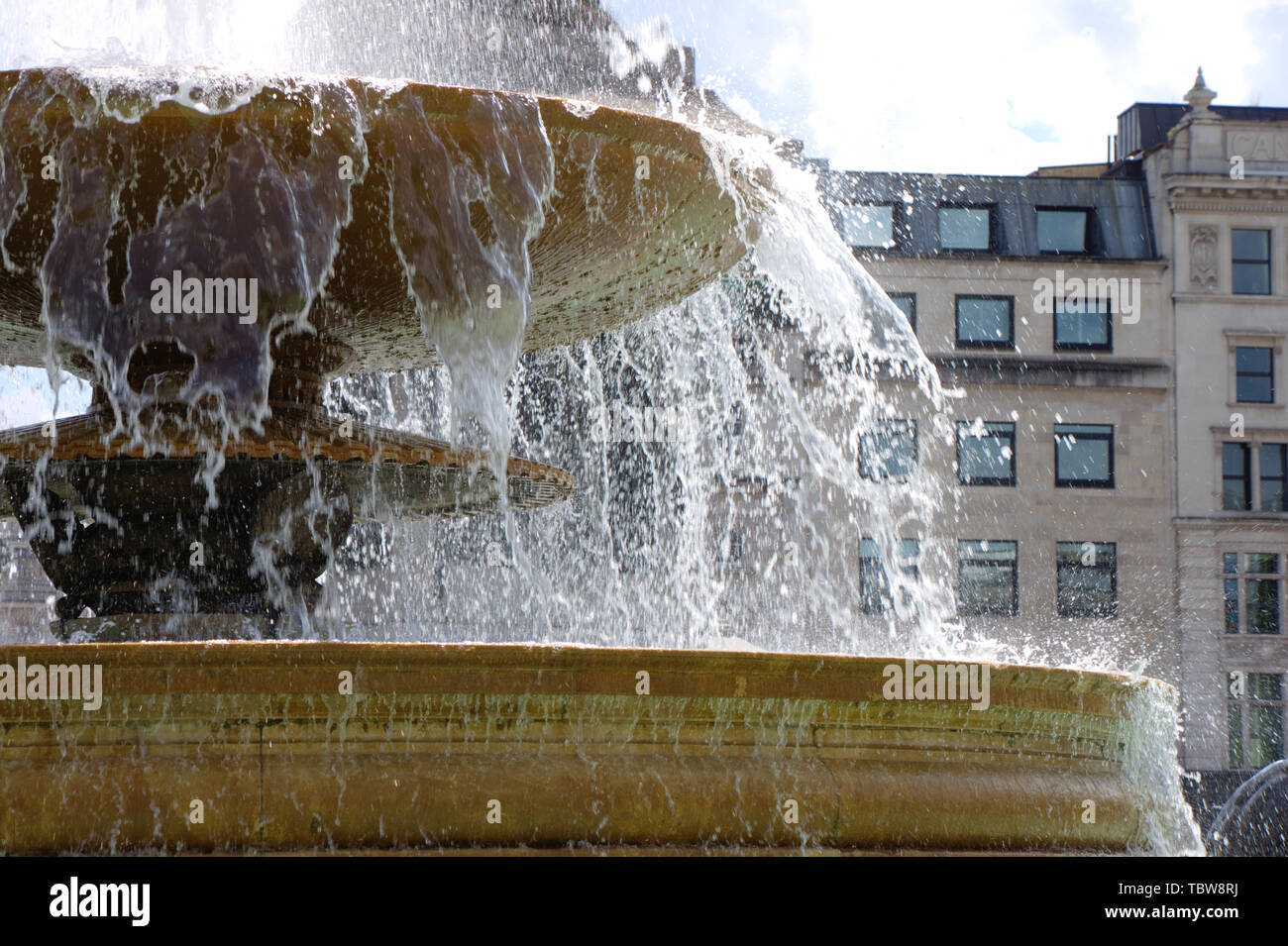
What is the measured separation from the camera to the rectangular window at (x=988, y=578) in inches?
1490

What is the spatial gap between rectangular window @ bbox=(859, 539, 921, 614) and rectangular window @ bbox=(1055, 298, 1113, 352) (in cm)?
692

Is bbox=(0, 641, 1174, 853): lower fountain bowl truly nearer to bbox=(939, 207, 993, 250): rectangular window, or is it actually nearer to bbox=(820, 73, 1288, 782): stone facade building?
bbox=(820, 73, 1288, 782): stone facade building

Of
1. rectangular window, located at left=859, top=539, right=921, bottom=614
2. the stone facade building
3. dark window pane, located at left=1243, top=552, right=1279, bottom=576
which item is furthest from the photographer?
dark window pane, located at left=1243, top=552, right=1279, bottom=576

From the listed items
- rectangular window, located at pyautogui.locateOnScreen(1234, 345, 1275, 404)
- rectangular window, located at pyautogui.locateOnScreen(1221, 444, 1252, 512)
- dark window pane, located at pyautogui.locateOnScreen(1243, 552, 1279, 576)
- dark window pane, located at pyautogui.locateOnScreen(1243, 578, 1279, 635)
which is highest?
rectangular window, located at pyautogui.locateOnScreen(1234, 345, 1275, 404)

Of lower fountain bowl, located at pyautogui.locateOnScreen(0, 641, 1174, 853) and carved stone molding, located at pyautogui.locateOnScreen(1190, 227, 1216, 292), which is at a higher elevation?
carved stone molding, located at pyautogui.locateOnScreen(1190, 227, 1216, 292)

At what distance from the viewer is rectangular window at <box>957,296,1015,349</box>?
3906 centimetres

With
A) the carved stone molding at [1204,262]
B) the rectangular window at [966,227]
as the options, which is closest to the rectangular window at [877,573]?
the rectangular window at [966,227]

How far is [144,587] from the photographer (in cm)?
748

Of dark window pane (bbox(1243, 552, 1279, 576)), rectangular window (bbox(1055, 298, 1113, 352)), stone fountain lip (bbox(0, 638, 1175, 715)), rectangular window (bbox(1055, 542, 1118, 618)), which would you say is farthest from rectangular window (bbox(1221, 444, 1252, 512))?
stone fountain lip (bbox(0, 638, 1175, 715))

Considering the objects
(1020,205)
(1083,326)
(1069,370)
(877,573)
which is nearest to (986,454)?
(1069,370)

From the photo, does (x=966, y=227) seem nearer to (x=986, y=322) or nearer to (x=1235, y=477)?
(x=986, y=322)

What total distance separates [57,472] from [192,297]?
124 cm

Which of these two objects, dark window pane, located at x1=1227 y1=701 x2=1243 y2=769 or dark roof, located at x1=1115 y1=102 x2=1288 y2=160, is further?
dark roof, located at x1=1115 y1=102 x2=1288 y2=160

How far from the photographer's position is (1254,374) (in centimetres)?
3981
